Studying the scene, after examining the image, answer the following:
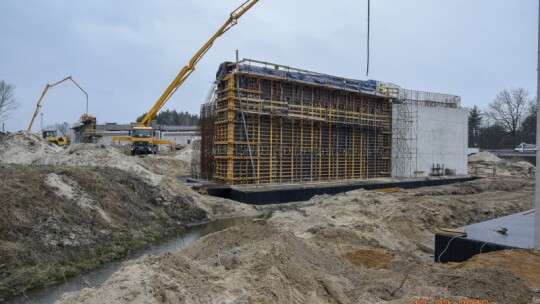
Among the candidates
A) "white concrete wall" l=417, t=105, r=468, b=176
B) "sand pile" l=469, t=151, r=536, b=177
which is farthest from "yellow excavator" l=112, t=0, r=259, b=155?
"sand pile" l=469, t=151, r=536, b=177

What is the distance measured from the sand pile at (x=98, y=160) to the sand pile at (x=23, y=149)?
4.63 m

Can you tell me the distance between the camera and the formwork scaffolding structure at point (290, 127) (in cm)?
2153

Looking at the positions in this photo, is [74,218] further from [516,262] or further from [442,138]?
[442,138]

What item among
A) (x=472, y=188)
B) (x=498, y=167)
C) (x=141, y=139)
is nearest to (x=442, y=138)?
(x=472, y=188)

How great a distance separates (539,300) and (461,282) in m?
1.06

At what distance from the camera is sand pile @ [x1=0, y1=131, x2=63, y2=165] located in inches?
1081

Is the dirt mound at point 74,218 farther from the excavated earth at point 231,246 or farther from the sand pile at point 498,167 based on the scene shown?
the sand pile at point 498,167

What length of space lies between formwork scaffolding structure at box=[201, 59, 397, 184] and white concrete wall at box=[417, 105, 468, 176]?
3.16 meters

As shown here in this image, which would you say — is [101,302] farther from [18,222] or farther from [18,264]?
[18,222]

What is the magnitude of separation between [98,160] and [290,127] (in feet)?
36.0

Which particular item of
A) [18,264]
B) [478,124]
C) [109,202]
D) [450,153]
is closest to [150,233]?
[109,202]

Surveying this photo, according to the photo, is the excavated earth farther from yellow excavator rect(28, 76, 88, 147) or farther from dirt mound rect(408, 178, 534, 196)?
yellow excavator rect(28, 76, 88, 147)

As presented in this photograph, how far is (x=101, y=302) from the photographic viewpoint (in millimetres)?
4406

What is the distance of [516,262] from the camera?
769 centimetres
